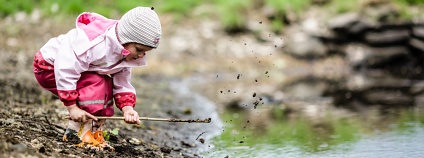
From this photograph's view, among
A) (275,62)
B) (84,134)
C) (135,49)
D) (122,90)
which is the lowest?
(84,134)

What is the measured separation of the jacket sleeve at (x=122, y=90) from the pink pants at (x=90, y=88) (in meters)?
0.05

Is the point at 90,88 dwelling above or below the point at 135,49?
below

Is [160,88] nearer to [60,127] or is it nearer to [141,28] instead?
[60,127]

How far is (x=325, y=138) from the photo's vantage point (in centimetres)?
511

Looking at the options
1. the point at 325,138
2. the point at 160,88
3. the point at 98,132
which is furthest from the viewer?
the point at 160,88

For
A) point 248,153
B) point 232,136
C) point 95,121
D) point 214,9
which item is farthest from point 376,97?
point 214,9

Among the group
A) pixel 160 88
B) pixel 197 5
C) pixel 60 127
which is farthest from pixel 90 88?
pixel 197 5

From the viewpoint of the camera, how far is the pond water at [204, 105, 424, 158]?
4426mm

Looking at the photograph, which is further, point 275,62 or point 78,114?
point 275,62

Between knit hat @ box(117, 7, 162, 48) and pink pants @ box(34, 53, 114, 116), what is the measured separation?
36 centimetres

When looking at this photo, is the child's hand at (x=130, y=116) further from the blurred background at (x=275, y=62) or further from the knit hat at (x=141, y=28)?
the blurred background at (x=275, y=62)

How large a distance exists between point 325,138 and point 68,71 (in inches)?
96.4

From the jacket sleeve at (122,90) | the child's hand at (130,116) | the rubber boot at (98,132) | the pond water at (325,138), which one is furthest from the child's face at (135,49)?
the pond water at (325,138)

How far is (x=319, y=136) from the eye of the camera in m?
5.23
